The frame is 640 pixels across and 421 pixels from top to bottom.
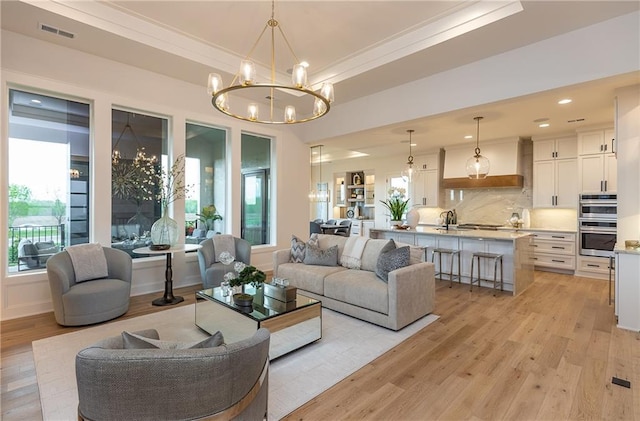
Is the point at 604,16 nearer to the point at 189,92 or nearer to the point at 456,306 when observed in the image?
the point at 456,306

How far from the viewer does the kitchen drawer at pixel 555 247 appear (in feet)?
20.4

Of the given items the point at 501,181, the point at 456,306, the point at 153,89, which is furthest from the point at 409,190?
the point at 153,89

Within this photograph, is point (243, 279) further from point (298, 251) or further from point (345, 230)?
point (345, 230)

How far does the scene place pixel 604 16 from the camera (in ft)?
10.1

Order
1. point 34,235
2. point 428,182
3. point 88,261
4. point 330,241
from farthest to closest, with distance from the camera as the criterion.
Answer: point 428,182, point 330,241, point 34,235, point 88,261

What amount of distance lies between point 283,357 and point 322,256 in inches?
74.5

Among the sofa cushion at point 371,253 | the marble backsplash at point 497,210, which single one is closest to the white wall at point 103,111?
the sofa cushion at point 371,253

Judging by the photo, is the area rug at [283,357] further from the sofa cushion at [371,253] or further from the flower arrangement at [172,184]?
the flower arrangement at [172,184]

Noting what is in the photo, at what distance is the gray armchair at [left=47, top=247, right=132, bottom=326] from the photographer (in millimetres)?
3340

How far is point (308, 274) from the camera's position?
4273 millimetres

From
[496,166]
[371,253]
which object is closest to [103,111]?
[371,253]

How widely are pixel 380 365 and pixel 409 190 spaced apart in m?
7.02

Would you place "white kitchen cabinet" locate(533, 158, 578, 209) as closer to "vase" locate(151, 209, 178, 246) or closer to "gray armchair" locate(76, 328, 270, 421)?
"vase" locate(151, 209, 178, 246)

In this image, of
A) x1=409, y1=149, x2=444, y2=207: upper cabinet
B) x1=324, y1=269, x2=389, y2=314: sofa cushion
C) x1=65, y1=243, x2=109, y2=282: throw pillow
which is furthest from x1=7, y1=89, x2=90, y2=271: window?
x1=409, y1=149, x2=444, y2=207: upper cabinet
